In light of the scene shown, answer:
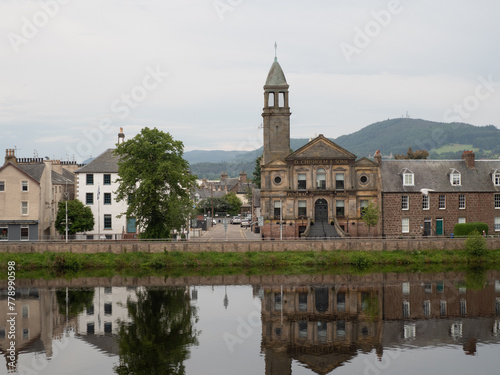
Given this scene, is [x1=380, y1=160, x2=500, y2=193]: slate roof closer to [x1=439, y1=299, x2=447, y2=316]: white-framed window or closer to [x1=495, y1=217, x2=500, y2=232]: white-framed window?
[x1=495, y1=217, x2=500, y2=232]: white-framed window

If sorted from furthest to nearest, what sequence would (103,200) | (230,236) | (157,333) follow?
(230,236) → (103,200) → (157,333)

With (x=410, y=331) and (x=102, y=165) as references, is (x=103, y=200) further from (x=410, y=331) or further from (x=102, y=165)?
(x=410, y=331)

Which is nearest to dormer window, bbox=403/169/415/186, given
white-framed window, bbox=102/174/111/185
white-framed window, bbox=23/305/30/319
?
white-framed window, bbox=102/174/111/185

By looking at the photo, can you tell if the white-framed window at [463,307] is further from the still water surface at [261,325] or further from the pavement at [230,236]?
the pavement at [230,236]

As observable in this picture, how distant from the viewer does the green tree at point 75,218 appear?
232 feet

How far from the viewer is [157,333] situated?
39.2m

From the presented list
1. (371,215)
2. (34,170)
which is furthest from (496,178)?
(34,170)

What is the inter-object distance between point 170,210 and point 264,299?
19.5 m

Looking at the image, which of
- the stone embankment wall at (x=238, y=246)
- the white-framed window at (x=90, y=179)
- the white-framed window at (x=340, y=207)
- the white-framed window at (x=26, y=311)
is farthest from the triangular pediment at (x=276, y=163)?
the white-framed window at (x=26, y=311)

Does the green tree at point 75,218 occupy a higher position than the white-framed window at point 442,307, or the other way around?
the green tree at point 75,218

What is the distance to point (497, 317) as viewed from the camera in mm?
42688


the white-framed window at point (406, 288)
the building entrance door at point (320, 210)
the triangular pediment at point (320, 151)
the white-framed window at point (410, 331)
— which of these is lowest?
the white-framed window at point (410, 331)

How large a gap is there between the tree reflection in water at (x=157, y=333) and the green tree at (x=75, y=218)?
904 inches

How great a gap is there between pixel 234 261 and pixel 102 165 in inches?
968
